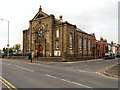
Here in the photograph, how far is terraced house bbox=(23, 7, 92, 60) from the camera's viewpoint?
29938 millimetres

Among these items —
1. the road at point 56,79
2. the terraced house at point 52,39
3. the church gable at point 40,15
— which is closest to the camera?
the road at point 56,79

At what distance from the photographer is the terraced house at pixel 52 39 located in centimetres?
2994

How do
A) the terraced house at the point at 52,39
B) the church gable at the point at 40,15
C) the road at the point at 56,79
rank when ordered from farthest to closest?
the church gable at the point at 40,15 < the terraced house at the point at 52,39 < the road at the point at 56,79

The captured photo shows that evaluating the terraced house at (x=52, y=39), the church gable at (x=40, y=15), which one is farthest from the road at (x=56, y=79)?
the church gable at (x=40, y=15)

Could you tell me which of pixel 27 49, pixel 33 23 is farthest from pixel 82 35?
pixel 27 49

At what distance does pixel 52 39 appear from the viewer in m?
32.1

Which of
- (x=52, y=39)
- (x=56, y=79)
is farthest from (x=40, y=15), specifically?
(x=56, y=79)

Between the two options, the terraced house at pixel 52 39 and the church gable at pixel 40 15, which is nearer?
the terraced house at pixel 52 39

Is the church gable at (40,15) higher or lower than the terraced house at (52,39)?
higher

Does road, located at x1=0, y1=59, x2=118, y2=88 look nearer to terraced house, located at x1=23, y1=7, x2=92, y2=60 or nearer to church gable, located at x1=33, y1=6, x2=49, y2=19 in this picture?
terraced house, located at x1=23, y1=7, x2=92, y2=60

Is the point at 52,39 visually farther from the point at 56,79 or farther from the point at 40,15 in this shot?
the point at 56,79

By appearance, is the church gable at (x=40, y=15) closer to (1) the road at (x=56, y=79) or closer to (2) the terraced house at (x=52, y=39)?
(2) the terraced house at (x=52, y=39)

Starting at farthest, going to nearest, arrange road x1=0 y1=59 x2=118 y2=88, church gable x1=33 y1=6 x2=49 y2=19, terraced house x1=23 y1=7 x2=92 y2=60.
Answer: church gable x1=33 y1=6 x2=49 y2=19 < terraced house x1=23 y1=7 x2=92 y2=60 < road x1=0 y1=59 x2=118 y2=88

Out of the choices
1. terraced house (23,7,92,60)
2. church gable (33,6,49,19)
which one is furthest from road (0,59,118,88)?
church gable (33,6,49,19)
